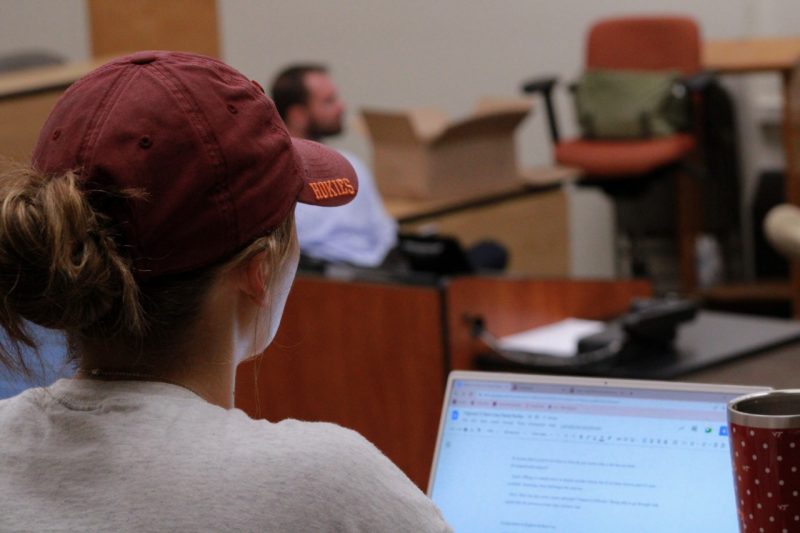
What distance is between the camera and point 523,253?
201 inches

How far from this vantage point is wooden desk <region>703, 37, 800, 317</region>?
5332 millimetres

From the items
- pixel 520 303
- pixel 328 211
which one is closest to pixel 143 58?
pixel 520 303

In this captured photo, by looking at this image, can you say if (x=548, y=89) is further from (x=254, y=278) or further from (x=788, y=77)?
(x=254, y=278)

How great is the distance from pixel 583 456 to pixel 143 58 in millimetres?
525

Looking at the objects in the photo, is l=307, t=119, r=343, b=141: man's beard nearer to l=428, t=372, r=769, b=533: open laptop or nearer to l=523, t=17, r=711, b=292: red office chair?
l=523, t=17, r=711, b=292: red office chair

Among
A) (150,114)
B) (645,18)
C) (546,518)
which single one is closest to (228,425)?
(150,114)

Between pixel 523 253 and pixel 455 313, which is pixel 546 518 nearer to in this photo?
pixel 455 313

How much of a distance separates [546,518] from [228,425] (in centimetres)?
36

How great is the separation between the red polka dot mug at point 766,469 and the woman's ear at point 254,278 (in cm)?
36

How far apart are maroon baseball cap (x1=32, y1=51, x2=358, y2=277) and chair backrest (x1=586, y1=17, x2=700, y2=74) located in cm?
495

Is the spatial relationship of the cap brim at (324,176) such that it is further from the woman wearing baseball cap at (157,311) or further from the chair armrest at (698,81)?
the chair armrest at (698,81)

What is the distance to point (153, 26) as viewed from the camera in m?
2.85

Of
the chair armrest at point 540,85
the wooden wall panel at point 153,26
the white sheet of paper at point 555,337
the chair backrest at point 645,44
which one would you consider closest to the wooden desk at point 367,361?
the white sheet of paper at point 555,337

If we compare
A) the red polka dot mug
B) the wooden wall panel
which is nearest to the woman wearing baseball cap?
the red polka dot mug
